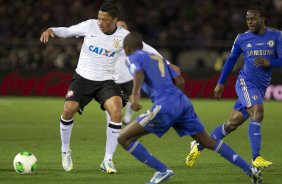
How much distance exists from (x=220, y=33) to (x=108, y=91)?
15017 millimetres

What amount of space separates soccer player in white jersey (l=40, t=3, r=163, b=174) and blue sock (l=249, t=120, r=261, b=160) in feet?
5.71

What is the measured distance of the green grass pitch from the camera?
27.7 ft

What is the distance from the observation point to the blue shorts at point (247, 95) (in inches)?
365

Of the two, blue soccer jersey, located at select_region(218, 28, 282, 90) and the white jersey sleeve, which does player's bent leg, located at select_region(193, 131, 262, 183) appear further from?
the white jersey sleeve

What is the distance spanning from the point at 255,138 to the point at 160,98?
2070 mm

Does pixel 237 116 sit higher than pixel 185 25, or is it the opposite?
pixel 237 116

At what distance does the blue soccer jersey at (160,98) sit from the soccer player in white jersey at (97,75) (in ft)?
4.76

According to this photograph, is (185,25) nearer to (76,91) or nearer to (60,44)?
(60,44)

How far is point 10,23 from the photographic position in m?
24.3

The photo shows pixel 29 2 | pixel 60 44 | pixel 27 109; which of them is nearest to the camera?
pixel 27 109

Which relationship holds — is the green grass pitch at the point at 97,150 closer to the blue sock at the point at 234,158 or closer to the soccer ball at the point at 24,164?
the soccer ball at the point at 24,164

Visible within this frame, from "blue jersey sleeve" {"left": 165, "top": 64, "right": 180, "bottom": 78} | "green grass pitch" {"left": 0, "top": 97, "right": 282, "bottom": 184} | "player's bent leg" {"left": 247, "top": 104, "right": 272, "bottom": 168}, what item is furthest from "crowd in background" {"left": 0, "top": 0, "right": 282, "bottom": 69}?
→ "blue jersey sleeve" {"left": 165, "top": 64, "right": 180, "bottom": 78}

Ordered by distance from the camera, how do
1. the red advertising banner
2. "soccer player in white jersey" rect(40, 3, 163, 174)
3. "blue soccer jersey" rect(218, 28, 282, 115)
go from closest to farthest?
1. "soccer player in white jersey" rect(40, 3, 163, 174)
2. "blue soccer jersey" rect(218, 28, 282, 115)
3. the red advertising banner

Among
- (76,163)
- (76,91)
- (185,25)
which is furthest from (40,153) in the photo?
(185,25)
